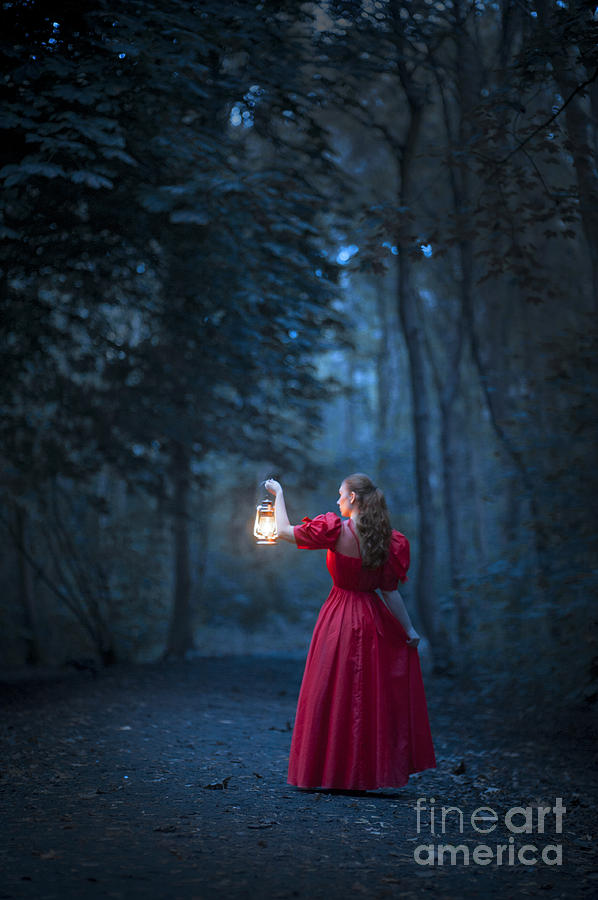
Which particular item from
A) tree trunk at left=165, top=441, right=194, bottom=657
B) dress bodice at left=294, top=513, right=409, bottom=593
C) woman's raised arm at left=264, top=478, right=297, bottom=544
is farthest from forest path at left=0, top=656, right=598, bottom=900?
tree trunk at left=165, top=441, right=194, bottom=657

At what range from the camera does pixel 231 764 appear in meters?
6.21

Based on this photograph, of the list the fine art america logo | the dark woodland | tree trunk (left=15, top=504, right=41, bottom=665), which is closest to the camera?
the fine art america logo

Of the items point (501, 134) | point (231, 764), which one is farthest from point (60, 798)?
point (501, 134)

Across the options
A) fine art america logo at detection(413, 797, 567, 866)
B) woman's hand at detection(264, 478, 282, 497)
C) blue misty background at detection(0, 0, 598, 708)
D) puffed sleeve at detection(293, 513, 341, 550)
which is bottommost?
fine art america logo at detection(413, 797, 567, 866)

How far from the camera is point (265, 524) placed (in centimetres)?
509

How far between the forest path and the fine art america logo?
1.1 inches

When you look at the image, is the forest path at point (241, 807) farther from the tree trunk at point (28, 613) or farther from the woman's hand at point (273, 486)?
the tree trunk at point (28, 613)

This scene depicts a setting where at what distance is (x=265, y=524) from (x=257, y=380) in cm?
730

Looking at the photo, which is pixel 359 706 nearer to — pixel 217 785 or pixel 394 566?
pixel 394 566

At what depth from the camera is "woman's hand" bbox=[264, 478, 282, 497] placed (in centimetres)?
527

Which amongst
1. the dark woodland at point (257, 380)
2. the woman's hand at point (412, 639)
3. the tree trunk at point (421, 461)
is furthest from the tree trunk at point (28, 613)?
the woman's hand at point (412, 639)

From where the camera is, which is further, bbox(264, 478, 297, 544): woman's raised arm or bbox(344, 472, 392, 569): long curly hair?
bbox(344, 472, 392, 569): long curly hair

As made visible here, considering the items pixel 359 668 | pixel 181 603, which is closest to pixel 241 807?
pixel 359 668

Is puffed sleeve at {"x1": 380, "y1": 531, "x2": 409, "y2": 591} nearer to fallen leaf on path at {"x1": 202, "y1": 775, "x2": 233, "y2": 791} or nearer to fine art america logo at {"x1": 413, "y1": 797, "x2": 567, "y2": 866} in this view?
fine art america logo at {"x1": 413, "y1": 797, "x2": 567, "y2": 866}
